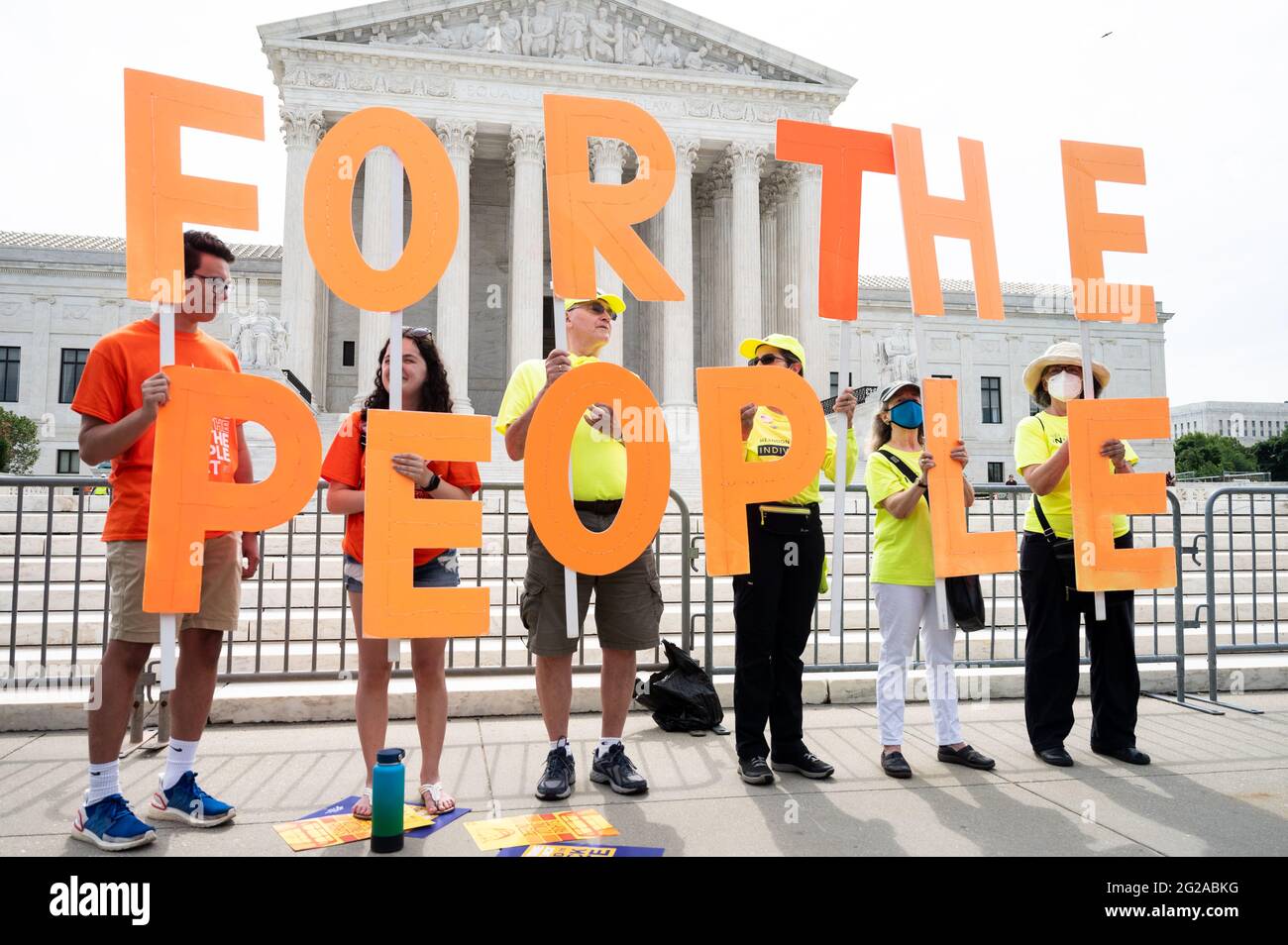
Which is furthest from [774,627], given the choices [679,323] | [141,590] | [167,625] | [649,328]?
[649,328]

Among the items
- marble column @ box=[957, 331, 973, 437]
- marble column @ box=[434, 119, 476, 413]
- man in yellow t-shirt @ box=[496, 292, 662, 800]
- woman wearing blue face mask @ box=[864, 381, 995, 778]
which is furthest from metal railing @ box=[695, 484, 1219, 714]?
marble column @ box=[957, 331, 973, 437]

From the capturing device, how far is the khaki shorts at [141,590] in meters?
3.63

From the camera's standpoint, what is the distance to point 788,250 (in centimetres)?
3105

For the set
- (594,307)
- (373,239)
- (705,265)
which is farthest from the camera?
(705,265)

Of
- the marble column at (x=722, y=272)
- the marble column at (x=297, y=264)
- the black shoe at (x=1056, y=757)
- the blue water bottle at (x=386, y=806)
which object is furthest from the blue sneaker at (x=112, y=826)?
the marble column at (x=722, y=272)

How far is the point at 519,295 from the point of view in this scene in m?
27.5

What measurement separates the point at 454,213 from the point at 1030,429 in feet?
11.3

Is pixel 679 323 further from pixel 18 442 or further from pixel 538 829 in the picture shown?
pixel 18 442

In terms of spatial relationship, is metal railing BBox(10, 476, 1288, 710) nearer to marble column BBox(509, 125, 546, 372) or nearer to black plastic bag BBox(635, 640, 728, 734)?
black plastic bag BBox(635, 640, 728, 734)

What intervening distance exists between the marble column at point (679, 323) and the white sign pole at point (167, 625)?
23.8 m

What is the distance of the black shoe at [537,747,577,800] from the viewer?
404 centimetres

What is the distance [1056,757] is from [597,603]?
8.87ft

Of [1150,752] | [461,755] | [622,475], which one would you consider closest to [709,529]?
[622,475]

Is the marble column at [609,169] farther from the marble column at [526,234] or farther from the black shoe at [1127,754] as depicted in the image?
the black shoe at [1127,754]
